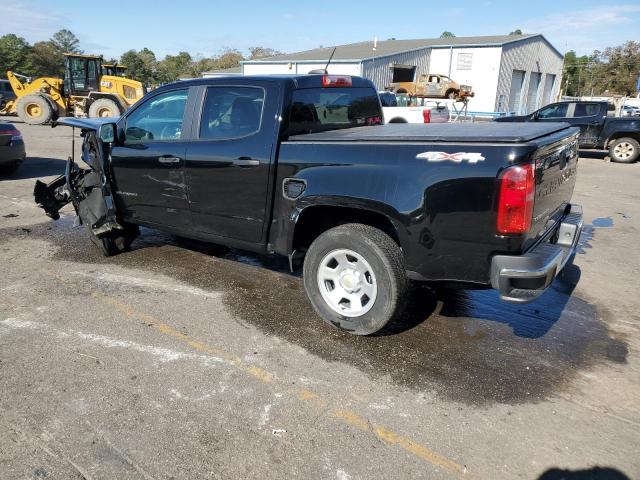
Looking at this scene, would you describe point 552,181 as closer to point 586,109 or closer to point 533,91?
point 586,109

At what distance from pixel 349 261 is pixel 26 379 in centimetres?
226

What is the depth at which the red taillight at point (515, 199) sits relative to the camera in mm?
2802

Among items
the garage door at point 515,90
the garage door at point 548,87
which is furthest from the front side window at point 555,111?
the garage door at point 548,87

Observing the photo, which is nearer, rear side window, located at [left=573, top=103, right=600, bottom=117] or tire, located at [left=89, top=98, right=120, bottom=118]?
rear side window, located at [left=573, top=103, right=600, bottom=117]

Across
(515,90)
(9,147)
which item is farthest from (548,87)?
(9,147)

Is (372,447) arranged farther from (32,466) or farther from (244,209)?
(244,209)

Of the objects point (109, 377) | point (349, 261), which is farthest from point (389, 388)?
point (109, 377)

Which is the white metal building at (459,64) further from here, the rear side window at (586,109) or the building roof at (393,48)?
the rear side window at (586,109)

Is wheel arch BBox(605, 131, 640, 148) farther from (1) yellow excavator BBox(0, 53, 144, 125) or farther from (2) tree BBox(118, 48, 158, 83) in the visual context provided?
(2) tree BBox(118, 48, 158, 83)

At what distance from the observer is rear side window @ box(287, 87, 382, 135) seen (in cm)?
394

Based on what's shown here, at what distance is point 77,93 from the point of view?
21.0 metres

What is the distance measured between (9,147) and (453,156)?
9.67 meters

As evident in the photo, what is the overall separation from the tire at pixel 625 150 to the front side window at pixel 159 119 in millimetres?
14882

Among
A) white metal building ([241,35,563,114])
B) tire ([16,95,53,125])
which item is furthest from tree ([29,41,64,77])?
tire ([16,95,53,125])
